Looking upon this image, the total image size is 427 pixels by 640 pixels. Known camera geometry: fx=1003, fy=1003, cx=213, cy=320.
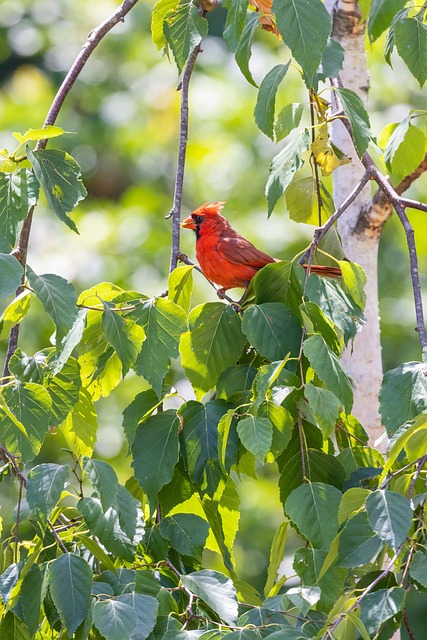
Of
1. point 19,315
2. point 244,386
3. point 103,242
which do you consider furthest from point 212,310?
point 103,242

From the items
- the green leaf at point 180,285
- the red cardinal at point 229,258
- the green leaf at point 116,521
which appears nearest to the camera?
the green leaf at point 116,521

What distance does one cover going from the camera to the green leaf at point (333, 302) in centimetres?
130

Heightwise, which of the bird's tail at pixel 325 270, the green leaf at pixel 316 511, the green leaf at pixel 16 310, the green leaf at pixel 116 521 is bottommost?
the green leaf at pixel 116 521

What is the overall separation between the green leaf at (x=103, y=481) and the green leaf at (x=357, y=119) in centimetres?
55

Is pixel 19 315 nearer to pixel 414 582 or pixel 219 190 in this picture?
pixel 414 582

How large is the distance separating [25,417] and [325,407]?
369 mm

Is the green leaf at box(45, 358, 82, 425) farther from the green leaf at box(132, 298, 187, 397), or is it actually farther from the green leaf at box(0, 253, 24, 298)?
the green leaf at box(0, 253, 24, 298)

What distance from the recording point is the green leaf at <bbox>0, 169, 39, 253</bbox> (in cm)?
125

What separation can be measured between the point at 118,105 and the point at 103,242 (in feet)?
3.88

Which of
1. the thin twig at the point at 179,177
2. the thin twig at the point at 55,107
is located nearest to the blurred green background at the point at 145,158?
the thin twig at the point at 179,177

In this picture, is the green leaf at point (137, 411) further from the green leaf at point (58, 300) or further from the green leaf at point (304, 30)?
the green leaf at point (304, 30)

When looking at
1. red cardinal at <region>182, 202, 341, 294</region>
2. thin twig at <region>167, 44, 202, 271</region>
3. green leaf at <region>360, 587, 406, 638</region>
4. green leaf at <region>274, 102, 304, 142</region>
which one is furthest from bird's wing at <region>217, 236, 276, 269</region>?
green leaf at <region>360, 587, 406, 638</region>

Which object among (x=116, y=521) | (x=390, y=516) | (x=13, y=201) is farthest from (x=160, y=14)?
(x=390, y=516)

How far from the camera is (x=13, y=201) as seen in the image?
49.8 inches
